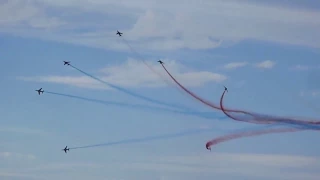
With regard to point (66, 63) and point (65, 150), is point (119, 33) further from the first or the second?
point (65, 150)

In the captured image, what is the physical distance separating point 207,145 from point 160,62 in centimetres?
268

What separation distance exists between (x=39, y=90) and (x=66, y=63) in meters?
1.30

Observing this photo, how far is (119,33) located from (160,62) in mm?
1473

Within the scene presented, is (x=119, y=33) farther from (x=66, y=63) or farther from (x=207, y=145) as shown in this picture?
(x=207, y=145)

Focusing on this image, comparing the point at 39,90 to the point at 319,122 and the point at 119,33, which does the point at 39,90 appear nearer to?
the point at 119,33

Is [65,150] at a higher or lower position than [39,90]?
lower

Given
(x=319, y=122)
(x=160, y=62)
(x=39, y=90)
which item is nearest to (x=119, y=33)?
(x=160, y=62)

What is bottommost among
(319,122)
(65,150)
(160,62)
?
(65,150)

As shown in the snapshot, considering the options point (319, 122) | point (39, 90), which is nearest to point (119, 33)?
point (39, 90)

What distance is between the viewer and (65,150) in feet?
61.7

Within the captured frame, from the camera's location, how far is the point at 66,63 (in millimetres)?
18344

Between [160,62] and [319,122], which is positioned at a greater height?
[160,62]

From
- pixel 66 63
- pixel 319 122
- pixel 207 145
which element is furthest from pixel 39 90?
pixel 319 122

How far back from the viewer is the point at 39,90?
19.0 m
